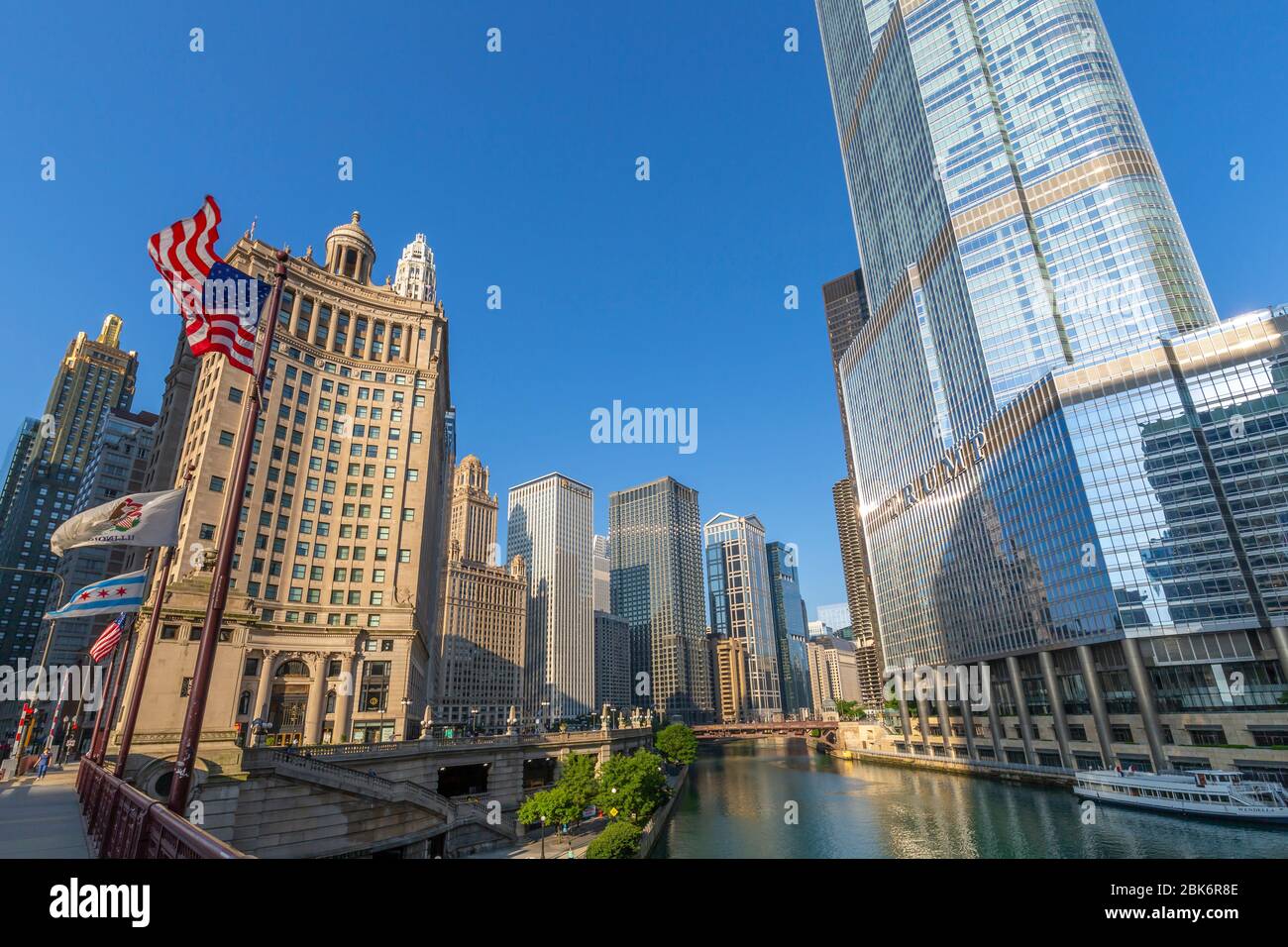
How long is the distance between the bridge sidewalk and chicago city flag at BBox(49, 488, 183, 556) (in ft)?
29.9

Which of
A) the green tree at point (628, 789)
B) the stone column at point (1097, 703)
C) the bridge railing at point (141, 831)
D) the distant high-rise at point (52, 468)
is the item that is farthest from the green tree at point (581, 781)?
the distant high-rise at point (52, 468)

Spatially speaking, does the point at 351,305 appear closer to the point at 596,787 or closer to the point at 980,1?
the point at 596,787

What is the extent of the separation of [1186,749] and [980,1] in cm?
12784

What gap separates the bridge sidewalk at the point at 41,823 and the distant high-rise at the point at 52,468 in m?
126

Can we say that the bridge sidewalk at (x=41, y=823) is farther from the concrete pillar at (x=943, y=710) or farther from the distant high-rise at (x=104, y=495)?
the concrete pillar at (x=943, y=710)

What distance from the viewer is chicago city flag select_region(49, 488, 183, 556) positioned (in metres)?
23.0

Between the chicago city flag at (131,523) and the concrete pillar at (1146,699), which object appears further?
the concrete pillar at (1146,699)

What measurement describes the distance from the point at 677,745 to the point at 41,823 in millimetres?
90740

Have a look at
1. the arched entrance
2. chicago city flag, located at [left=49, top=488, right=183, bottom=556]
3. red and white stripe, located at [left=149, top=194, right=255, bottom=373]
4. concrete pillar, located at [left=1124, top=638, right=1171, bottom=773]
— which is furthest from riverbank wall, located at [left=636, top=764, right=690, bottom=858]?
concrete pillar, located at [left=1124, top=638, right=1171, bottom=773]

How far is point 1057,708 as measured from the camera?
82875 millimetres

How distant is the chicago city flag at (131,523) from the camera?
23047 mm

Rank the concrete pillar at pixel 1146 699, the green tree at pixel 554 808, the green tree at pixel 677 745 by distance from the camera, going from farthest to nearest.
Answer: the green tree at pixel 677 745
the concrete pillar at pixel 1146 699
the green tree at pixel 554 808

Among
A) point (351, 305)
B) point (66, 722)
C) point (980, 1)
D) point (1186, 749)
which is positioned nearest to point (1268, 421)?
point (1186, 749)

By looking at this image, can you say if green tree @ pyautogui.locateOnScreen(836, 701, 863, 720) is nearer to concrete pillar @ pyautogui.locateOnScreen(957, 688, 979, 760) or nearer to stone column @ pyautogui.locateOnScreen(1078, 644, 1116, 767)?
concrete pillar @ pyautogui.locateOnScreen(957, 688, 979, 760)
